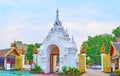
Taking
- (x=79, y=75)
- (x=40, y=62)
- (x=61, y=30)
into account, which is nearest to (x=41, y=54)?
(x=40, y=62)

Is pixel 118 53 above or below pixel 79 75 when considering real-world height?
above

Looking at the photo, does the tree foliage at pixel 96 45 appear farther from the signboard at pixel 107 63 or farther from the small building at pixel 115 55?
the signboard at pixel 107 63

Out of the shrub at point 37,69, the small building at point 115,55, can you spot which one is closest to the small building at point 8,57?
the shrub at point 37,69

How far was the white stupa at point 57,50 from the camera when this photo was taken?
80.7 ft

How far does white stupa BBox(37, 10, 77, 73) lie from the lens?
24.6 meters

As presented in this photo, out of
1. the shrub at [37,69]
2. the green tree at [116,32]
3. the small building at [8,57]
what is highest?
the green tree at [116,32]

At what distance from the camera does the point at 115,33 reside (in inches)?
1790

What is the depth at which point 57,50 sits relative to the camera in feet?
89.9

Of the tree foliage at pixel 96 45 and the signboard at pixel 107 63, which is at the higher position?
the tree foliage at pixel 96 45

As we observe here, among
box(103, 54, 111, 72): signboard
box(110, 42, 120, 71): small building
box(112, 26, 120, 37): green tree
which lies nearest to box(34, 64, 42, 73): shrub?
box(103, 54, 111, 72): signboard

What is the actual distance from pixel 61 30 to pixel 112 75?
670 cm

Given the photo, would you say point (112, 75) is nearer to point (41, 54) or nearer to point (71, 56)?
point (71, 56)

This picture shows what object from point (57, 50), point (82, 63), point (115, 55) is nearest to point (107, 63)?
point (115, 55)

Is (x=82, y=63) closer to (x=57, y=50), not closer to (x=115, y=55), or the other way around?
(x=115, y=55)
